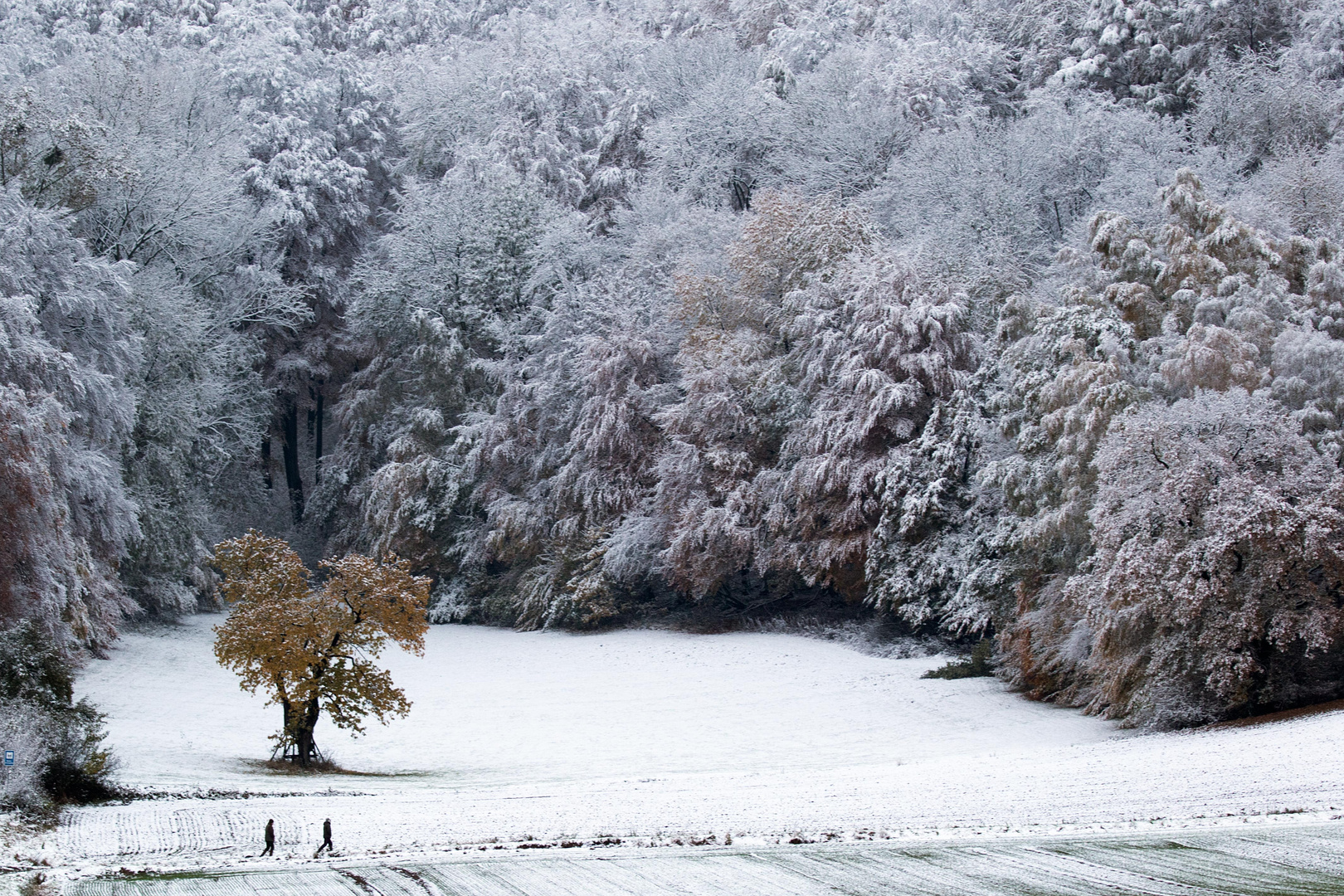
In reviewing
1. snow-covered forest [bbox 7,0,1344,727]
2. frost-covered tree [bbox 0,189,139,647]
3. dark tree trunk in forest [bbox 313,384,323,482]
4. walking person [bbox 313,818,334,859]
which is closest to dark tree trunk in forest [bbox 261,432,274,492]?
snow-covered forest [bbox 7,0,1344,727]

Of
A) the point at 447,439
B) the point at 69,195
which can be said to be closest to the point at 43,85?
the point at 69,195

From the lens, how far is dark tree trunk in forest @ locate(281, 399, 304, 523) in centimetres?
4312

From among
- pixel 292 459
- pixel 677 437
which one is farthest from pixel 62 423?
pixel 292 459

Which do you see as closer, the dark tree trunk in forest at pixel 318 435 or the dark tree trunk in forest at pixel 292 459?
the dark tree trunk in forest at pixel 292 459

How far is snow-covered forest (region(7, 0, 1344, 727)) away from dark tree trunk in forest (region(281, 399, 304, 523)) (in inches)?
6.9

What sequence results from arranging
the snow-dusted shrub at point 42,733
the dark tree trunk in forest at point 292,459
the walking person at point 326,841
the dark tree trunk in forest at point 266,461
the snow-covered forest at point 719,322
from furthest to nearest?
the dark tree trunk in forest at point 292,459, the dark tree trunk in forest at point 266,461, the snow-covered forest at point 719,322, the snow-dusted shrub at point 42,733, the walking person at point 326,841

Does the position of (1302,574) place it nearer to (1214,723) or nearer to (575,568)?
(1214,723)

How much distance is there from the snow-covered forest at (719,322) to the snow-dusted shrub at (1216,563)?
2.6 inches

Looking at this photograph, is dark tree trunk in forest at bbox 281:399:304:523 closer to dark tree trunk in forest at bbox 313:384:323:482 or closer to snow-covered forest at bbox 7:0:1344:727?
snow-covered forest at bbox 7:0:1344:727

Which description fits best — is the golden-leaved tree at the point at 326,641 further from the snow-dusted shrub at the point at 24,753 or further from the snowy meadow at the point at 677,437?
the snow-dusted shrub at the point at 24,753

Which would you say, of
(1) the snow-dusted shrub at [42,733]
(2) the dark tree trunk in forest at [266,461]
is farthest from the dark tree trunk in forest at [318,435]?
(1) the snow-dusted shrub at [42,733]

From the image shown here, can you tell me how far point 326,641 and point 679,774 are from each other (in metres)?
5.26

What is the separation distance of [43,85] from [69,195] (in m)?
6.32

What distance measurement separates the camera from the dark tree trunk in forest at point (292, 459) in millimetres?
43125
